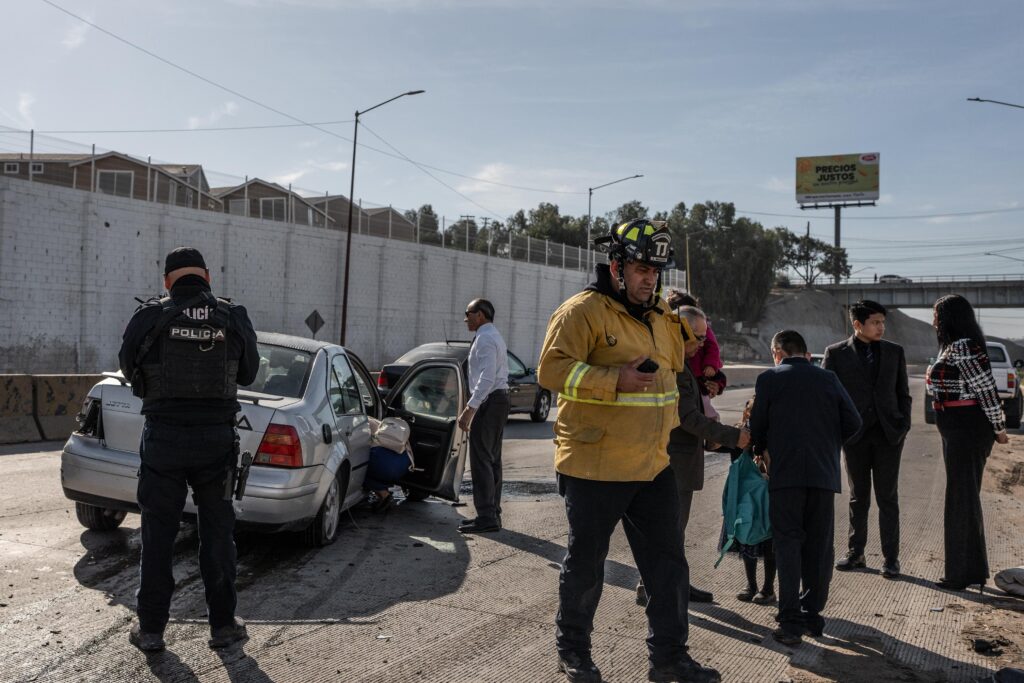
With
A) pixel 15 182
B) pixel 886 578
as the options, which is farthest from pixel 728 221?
pixel 886 578

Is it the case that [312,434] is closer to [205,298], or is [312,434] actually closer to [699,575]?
[205,298]

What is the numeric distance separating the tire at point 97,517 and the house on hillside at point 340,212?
96.5ft

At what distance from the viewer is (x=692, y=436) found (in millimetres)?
5719

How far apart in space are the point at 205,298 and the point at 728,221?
108555 mm

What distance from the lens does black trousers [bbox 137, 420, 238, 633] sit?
4406 millimetres

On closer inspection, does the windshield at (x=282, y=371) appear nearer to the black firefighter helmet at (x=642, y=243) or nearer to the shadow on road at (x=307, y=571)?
the shadow on road at (x=307, y=571)

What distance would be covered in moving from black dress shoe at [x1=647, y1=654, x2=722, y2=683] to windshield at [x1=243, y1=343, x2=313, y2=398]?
11.1 ft

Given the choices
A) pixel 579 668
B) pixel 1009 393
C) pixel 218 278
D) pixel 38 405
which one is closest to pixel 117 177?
pixel 218 278

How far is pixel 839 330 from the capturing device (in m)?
103

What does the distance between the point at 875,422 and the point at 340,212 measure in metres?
31.6

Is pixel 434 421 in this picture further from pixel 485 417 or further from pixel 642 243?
pixel 642 243

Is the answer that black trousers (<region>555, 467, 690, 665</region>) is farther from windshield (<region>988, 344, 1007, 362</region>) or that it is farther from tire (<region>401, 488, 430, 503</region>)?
windshield (<region>988, 344, 1007, 362</region>)

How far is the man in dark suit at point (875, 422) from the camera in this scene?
660 centimetres

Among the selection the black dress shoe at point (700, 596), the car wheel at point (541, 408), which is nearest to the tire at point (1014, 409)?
the car wheel at point (541, 408)
